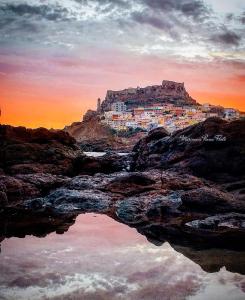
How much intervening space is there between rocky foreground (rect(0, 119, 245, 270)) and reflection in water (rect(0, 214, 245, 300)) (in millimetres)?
1134

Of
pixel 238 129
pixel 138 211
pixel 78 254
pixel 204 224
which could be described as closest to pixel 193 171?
pixel 238 129

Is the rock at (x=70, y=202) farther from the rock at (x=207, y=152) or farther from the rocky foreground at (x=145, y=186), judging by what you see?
the rock at (x=207, y=152)

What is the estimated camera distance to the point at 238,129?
24.2m

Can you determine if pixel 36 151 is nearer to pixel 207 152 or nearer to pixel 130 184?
pixel 130 184

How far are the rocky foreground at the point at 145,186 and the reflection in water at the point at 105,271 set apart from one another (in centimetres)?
113

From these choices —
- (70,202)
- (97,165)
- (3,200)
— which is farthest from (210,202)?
(97,165)

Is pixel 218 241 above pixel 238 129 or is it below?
below

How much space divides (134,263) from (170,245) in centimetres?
221

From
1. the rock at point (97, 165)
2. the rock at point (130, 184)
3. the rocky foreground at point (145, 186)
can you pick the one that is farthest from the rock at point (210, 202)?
the rock at point (97, 165)

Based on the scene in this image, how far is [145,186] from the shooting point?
63.7 feet

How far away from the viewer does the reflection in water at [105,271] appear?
25.4 ft

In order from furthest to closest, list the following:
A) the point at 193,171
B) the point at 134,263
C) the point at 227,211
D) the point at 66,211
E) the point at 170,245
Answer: the point at 193,171, the point at 66,211, the point at 227,211, the point at 170,245, the point at 134,263

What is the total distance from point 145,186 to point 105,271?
1055cm

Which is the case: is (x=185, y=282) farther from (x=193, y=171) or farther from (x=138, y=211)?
(x=193, y=171)
